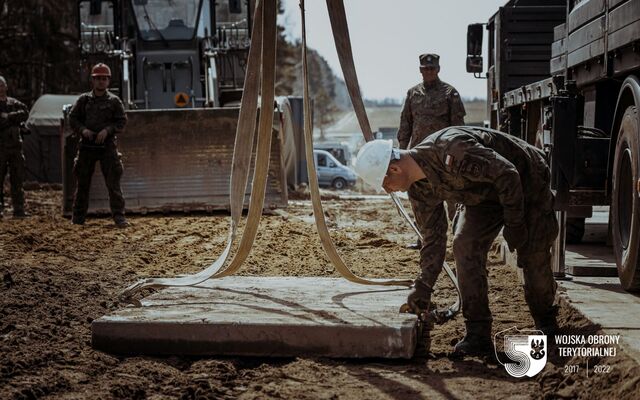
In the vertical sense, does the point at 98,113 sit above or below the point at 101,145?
above

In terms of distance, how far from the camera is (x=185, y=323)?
5113mm

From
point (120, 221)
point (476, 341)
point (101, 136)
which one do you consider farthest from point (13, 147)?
point (476, 341)

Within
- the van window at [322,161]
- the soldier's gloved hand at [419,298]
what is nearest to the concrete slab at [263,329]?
the soldier's gloved hand at [419,298]

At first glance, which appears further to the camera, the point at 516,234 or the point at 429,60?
the point at 429,60

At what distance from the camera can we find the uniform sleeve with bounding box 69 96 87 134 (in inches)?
443

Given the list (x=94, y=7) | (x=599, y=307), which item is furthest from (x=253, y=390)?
(x=94, y=7)

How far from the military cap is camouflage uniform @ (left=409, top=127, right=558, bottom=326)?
13.3 ft

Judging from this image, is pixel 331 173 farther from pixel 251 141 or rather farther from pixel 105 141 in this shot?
pixel 251 141

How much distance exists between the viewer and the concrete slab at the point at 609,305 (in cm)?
480

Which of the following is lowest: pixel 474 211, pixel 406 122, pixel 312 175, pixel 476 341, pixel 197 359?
pixel 197 359

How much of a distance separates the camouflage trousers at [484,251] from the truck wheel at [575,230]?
406 centimetres

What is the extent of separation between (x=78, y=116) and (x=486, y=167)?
7.87 metres

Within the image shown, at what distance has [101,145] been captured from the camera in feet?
37.3

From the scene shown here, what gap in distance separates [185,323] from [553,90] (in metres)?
3.83
